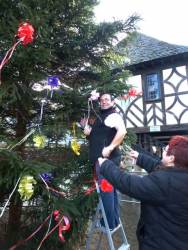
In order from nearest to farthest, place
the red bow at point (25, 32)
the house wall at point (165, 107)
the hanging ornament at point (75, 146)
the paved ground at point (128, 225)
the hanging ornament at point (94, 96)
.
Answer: the red bow at point (25, 32), the hanging ornament at point (75, 146), the hanging ornament at point (94, 96), the paved ground at point (128, 225), the house wall at point (165, 107)

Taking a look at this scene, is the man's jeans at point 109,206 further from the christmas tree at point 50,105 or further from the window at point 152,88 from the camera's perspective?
the window at point 152,88

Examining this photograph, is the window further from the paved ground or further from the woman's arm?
the woman's arm

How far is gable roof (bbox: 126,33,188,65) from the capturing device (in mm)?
16950

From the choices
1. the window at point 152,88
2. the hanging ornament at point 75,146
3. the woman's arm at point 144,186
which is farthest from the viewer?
the window at point 152,88

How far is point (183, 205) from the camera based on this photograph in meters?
2.71

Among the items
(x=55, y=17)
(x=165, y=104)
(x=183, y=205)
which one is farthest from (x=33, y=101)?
(x=165, y=104)

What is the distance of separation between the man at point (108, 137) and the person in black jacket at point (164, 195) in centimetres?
147

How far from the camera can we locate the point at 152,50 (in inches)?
722

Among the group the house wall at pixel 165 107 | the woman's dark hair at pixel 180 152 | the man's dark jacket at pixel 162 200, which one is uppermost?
the house wall at pixel 165 107

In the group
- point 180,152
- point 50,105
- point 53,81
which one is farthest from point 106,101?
point 180,152

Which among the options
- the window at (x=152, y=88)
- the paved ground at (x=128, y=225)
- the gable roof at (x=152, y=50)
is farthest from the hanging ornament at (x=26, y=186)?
the window at (x=152, y=88)

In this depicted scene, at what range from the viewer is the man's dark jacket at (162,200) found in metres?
2.70

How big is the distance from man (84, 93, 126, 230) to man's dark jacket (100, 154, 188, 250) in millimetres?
1523

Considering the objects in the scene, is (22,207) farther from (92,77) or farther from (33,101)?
(92,77)
